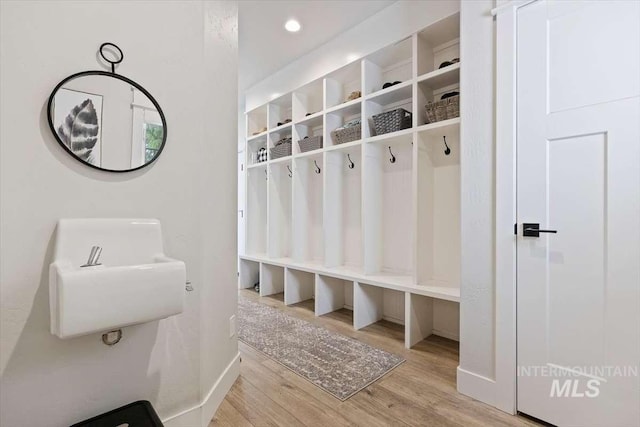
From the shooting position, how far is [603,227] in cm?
138

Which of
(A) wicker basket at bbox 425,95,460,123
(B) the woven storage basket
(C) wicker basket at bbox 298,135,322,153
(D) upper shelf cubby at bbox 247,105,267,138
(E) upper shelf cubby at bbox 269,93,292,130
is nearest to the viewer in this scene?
(A) wicker basket at bbox 425,95,460,123

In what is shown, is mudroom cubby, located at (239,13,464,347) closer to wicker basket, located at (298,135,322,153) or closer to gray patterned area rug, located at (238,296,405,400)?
wicker basket, located at (298,135,322,153)

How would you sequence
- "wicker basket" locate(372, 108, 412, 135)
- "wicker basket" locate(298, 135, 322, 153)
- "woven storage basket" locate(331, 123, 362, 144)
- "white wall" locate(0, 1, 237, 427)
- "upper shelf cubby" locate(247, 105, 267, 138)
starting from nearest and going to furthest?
"white wall" locate(0, 1, 237, 427) → "wicker basket" locate(372, 108, 412, 135) → "woven storage basket" locate(331, 123, 362, 144) → "wicker basket" locate(298, 135, 322, 153) → "upper shelf cubby" locate(247, 105, 267, 138)

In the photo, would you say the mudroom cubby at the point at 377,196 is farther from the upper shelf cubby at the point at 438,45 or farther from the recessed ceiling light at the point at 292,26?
the recessed ceiling light at the point at 292,26

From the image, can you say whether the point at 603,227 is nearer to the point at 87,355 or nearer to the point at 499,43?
the point at 499,43

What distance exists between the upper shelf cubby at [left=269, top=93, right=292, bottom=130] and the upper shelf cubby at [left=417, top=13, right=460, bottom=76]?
1.77 meters

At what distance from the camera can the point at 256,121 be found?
4.46 meters

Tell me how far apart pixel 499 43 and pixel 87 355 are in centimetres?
247

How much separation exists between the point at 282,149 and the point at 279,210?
2.62ft

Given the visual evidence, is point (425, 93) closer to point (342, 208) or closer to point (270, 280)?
point (342, 208)

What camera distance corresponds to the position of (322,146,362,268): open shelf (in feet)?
10.4

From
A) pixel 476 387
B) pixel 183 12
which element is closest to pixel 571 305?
pixel 476 387

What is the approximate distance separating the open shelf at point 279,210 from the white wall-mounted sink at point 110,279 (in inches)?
99.8

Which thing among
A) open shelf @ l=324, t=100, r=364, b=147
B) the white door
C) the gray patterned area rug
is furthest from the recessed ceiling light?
the gray patterned area rug
